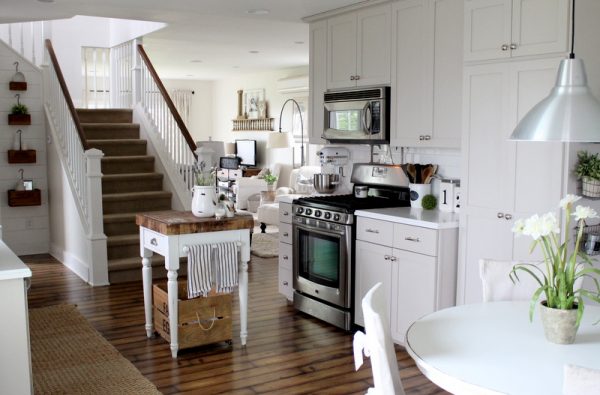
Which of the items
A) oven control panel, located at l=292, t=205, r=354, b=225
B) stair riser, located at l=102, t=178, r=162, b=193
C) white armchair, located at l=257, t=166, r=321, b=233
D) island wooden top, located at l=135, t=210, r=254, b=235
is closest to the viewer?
island wooden top, located at l=135, t=210, r=254, b=235

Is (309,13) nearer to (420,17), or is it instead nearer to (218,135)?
(420,17)

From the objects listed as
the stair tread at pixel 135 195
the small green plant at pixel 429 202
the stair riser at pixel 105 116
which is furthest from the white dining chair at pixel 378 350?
the stair riser at pixel 105 116

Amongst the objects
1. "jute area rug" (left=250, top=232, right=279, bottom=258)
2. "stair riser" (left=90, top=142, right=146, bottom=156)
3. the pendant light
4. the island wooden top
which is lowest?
"jute area rug" (left=250, top=232, right=279, bottom=258)

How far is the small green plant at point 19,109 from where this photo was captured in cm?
741

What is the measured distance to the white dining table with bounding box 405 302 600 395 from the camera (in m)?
1.92

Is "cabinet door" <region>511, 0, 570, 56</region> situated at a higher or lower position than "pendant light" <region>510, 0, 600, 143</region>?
higher

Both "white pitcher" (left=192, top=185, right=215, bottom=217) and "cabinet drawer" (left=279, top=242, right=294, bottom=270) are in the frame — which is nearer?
"white pitcher" (left=192, top=185, right=215, bottom=217)

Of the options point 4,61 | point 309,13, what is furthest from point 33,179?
point 309,13

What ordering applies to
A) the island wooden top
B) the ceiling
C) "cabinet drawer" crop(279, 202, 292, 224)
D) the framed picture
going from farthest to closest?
the framed picture, "cabinet drawer" crop(279, 202, 292, 224), the ceiling, the island wooden top

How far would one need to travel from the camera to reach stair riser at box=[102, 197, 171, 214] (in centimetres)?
703

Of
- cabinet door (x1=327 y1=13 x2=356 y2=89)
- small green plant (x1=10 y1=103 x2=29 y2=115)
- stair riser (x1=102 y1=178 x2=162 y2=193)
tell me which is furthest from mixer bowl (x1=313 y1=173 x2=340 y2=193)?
small green plant (x1=10 y1=103 x2=29 y2=115)

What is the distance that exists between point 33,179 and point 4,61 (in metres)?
1.39

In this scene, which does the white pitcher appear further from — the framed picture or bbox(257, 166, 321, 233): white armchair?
the framed picture

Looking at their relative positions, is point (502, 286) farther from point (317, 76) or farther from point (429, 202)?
point (317, 76)
